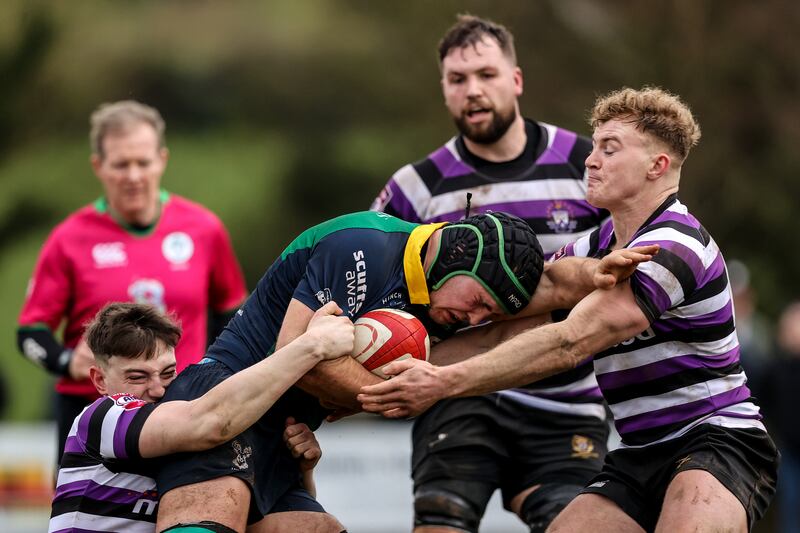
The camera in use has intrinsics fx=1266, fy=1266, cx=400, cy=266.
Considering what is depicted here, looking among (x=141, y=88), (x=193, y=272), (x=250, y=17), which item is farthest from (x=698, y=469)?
(x=250, y=17)

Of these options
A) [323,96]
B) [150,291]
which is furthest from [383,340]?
[323,96]

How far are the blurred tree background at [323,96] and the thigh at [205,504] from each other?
1134 cm

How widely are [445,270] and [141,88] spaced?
48.7ft

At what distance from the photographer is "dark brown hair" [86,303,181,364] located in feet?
16.4

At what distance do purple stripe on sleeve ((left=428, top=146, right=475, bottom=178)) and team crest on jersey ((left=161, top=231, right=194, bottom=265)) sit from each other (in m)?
1.50

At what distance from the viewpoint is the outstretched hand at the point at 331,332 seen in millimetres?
4656

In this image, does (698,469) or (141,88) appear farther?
(141,88)

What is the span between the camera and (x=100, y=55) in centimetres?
1880

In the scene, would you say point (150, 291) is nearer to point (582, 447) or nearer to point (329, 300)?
point (329, 300)

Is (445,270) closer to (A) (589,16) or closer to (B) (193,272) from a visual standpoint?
(B) (193,272)

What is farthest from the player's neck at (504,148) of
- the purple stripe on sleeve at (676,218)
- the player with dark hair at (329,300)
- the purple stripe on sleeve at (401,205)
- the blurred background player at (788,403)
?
the blurred background player at (788,403)

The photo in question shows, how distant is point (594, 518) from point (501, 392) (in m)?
1.31

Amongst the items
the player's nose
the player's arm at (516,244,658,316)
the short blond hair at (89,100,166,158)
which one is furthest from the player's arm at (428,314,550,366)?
the short blond hair at (89,100,166,158)

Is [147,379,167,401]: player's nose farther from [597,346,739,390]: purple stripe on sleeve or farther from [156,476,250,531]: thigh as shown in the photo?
[597,346,739,390]: purple stripe on sleeve
